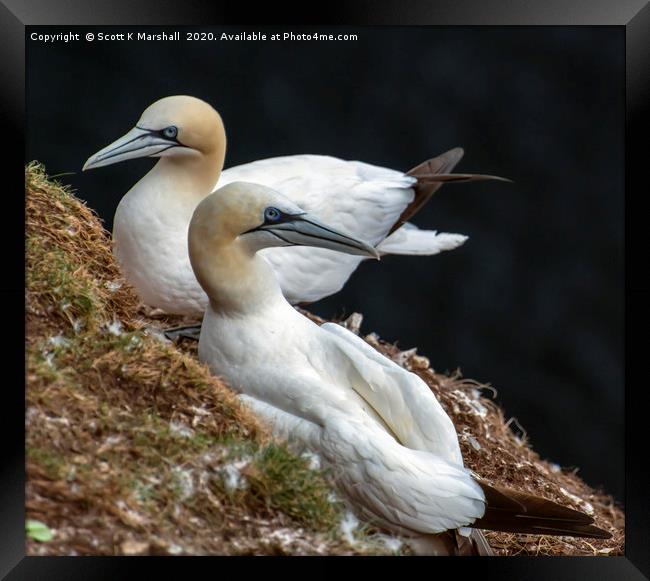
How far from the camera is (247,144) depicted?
7.79m

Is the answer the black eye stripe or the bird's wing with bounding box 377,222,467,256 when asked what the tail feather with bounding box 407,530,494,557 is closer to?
the black eye stripe

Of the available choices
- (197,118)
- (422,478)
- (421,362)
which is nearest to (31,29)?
(197,118)

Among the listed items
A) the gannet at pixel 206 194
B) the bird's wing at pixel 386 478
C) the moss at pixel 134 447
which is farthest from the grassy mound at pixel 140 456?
the gannet at pixel 206 194

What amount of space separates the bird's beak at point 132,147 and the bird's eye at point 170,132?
23mm

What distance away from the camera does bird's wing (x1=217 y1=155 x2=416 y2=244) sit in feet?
23.2

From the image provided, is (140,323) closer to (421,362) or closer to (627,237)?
(421,362)

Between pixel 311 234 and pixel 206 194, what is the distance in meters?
1.38

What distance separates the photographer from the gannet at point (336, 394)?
5270mm

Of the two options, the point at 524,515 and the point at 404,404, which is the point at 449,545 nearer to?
the point at 524,515

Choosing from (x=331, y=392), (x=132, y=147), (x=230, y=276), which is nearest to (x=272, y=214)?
(x=230, y=276)

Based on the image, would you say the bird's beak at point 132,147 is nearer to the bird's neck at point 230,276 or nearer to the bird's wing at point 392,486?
the bird's neck at point 230,276

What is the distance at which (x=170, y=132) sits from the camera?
6695mm

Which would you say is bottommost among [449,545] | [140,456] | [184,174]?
[449,545]

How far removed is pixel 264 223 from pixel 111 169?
2.16 m
